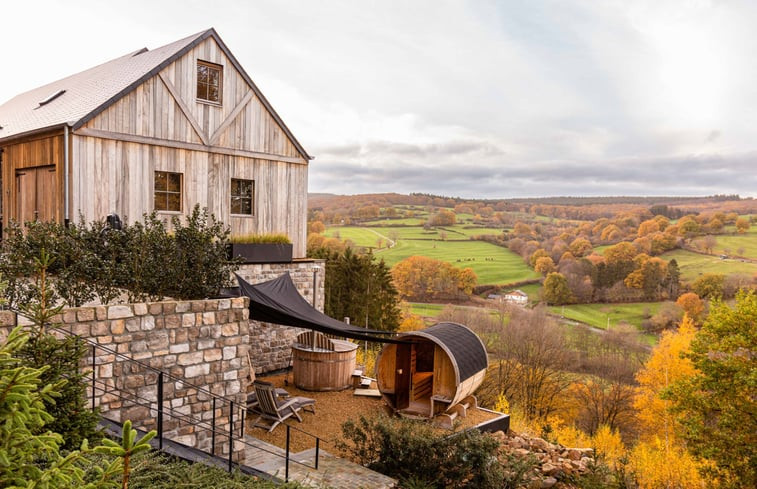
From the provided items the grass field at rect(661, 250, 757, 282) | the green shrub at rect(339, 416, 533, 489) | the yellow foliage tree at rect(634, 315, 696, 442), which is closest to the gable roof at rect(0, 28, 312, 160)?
the green shrub at rect(339, 416, 533, 489)

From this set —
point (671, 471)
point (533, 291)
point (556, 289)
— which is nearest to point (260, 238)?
point (671, 471)

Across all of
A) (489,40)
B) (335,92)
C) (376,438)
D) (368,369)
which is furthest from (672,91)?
(376,438)

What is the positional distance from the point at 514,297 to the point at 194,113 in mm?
40322

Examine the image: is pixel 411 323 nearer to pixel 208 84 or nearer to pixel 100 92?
pixel 208 84

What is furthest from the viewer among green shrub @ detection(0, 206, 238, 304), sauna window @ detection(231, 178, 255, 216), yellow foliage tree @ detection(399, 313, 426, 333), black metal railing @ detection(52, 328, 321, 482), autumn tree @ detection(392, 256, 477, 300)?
autumn tree @ detection(392, 256, 477, 300)

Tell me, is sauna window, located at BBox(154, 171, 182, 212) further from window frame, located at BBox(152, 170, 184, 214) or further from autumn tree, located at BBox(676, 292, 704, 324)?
autumn tree, located at BBox(676, 292, 704, 324)

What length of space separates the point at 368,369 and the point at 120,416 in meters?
12.3

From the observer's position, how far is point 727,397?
539 inches

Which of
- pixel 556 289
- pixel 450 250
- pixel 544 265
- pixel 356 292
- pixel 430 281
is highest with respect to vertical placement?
pixel 450 250

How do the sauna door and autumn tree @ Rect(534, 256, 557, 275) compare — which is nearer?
the sauna door

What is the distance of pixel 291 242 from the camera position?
49.5 ft

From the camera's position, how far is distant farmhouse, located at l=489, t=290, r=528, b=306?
46734 mm

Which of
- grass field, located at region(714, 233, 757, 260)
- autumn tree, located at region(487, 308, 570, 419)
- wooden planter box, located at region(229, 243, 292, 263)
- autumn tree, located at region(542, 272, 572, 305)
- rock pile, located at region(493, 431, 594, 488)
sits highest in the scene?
wooden planter box, located at region(229, 243, 292, 263)

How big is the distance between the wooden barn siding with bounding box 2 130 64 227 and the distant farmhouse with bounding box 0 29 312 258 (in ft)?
0.09
